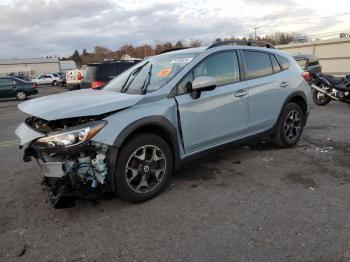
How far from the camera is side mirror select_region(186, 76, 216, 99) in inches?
163

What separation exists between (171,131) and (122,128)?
2.22 ft

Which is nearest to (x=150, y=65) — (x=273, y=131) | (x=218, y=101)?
(x=218, y=101)

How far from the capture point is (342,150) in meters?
5.80

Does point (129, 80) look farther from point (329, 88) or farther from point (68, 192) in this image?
point (329, 88)

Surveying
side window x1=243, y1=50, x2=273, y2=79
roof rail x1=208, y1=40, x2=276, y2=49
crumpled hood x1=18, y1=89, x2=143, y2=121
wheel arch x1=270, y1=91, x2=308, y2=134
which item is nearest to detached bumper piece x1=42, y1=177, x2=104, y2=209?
crumpled hood x1=18, y1=89, x2=143, y2=121

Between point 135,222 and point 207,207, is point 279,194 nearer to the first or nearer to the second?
point 207,207

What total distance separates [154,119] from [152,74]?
0.98 metres

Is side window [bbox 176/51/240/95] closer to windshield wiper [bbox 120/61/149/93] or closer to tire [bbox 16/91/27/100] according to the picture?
windshield wiper [bbox 120/61/149/93]

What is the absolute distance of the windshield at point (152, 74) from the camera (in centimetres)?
434

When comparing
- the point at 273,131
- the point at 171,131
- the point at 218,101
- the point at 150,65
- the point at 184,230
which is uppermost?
the point at 150,65

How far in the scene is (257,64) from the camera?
529cm

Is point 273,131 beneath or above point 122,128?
beneath

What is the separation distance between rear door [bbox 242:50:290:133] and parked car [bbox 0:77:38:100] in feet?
63.5

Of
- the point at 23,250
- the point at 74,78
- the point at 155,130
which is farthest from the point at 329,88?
the point at 74,78
